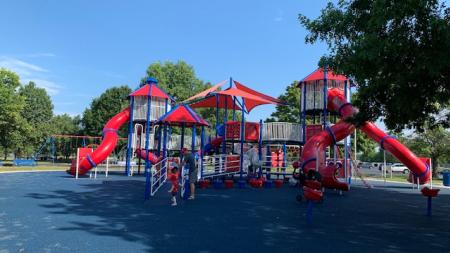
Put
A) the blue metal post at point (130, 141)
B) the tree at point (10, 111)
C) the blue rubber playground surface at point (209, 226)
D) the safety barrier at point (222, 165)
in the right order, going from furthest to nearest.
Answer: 1. the tree at point (10, 111)
2. the blue metal post at point (130, 141)
3. the safety barrier at point (222, 165)
4. the blue rubber playground surface at point (209, 226)

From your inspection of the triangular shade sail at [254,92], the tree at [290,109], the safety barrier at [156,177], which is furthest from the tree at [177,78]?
the safety barrier at [156,177]

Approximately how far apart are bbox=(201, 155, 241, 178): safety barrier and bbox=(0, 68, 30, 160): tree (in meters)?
31.9

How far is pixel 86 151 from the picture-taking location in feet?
80.9

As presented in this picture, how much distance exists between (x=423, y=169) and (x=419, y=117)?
38.8 feet

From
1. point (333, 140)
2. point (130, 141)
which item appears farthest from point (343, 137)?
point (130, 141)

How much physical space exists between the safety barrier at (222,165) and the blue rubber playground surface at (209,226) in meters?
6.55

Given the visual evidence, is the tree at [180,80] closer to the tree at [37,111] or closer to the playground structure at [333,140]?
the tree at [37,111]

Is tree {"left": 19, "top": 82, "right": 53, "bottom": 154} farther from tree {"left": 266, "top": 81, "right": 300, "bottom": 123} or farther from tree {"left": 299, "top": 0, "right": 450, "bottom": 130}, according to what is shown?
tree {"left": 299, "top": 0, "right": 450, "bottom": 130}

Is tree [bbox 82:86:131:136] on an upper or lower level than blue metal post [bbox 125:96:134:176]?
upper

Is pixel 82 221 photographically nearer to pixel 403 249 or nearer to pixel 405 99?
pixel 403 249

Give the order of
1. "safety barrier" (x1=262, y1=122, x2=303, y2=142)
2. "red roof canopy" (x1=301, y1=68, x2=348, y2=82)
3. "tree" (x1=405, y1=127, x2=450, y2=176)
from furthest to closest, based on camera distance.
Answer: "tree" (x1=405, y1=127, x2=450, y2=176)
"red roof canopy" (x1=301, y1=68, x2=348, y2=82)
"safety barrier" (x1=262, y1=122, x2=303, y2=142)

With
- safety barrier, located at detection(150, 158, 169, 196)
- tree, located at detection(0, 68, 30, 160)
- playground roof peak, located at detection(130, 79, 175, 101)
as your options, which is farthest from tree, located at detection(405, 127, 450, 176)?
tree, located at detection(0, 68, 30, 160)

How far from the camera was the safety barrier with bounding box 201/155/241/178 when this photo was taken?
19.8 meters

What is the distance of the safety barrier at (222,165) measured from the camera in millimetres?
19797
